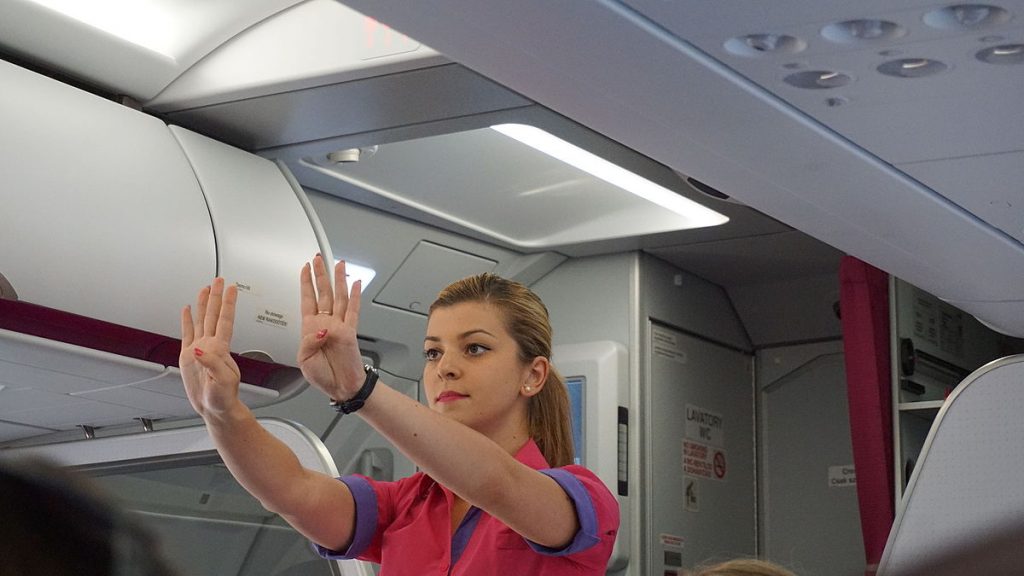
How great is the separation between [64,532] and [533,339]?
207 centimetres

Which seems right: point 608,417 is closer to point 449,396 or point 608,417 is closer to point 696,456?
point 696,456

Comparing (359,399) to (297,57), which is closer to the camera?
(359,399)

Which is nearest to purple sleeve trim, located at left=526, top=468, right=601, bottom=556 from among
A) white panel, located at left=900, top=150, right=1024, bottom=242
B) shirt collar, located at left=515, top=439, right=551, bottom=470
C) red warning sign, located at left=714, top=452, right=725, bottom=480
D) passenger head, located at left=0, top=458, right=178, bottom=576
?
shirt collar, located at left=515, top=439, right=551, bottom=470

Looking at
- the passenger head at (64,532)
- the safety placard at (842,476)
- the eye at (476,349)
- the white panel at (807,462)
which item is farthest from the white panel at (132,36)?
the safety placard at (842,476)

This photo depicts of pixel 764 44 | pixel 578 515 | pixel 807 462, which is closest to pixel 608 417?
pixel 807 462

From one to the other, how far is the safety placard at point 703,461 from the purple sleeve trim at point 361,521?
2351 mm

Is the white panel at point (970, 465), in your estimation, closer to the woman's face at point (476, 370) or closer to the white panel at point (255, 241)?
the woman's face at point (476, 370)

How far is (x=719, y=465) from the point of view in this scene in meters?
5.25

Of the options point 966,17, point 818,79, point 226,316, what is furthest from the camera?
point 226,316

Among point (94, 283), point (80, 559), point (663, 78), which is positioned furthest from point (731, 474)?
point (80, 559)

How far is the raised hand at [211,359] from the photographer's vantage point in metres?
2.44

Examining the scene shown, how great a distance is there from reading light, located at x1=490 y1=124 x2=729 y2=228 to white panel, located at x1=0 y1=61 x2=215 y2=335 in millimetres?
990

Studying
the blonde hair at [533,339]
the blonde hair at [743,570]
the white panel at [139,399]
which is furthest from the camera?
the white panel at [139,399]

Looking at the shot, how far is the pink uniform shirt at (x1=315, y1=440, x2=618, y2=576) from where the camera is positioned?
2.65m
